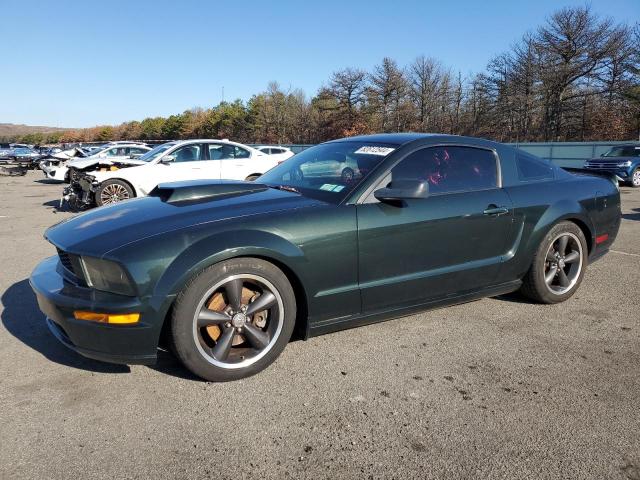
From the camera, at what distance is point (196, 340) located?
2693 millimetres

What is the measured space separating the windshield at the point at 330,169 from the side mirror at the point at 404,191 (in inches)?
7.9

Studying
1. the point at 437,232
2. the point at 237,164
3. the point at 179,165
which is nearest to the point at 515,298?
the point at 437,232

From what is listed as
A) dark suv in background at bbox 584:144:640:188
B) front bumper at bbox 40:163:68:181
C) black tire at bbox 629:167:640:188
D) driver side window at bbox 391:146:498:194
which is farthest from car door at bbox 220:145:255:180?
black tire at bbox 629:167:640:188

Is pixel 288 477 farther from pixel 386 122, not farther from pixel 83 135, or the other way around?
pixel 83 135

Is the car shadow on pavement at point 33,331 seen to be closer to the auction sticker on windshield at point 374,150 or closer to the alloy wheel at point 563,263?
the auction sticker on windshield at point 374,150

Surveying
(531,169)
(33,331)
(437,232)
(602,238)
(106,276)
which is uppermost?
(531,169)

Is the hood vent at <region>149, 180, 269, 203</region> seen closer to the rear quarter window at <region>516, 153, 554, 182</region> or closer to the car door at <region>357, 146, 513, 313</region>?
the car door at <region>357, 146, 513, 313</region>

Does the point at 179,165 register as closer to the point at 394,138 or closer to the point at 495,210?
the point at 394,138

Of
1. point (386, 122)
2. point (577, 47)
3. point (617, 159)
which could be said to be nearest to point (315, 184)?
point (617, 159)

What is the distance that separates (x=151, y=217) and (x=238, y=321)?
836 millimetres

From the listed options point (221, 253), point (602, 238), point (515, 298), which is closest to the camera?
point (221, 253)

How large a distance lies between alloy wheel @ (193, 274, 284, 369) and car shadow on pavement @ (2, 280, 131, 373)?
654 mm

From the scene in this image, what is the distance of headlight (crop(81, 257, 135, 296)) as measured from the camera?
2.55 m

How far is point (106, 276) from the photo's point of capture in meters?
2.60
